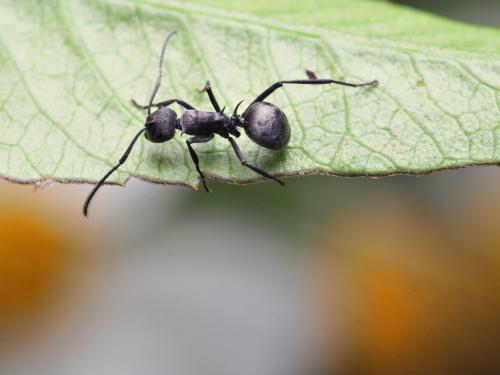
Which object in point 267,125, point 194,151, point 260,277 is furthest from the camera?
point 260,277

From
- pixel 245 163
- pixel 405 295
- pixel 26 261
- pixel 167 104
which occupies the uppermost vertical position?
pixel 167 104

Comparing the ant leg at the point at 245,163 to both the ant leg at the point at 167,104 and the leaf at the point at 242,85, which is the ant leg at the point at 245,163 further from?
the ant leg at the point at 167,104

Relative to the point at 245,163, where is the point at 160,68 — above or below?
above

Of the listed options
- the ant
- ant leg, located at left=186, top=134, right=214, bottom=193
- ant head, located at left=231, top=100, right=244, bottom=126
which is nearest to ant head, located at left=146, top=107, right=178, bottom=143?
the ant

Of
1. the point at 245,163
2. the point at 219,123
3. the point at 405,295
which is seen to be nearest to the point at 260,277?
the point at 405,295

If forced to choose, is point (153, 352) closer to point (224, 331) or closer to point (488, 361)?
point (224, 331)

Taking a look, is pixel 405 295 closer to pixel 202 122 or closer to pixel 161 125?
pixel 202 122

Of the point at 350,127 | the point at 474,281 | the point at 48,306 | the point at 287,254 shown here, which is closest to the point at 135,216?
the point at 48,306
